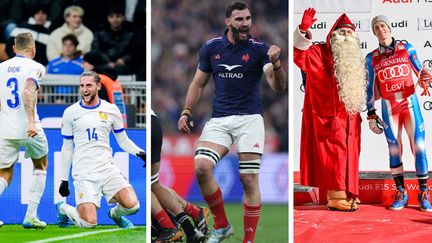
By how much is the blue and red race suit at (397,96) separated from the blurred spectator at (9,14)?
13.0ft

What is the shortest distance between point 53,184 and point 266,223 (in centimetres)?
193

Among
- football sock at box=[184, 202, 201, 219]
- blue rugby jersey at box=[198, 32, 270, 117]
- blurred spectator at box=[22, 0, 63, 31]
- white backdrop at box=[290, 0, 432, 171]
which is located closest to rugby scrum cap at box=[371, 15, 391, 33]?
white backdrop at box=[290, 0, 432, 171]

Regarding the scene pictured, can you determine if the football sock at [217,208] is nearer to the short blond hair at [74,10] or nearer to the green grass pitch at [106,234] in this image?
the green grass pitch at [106,234]

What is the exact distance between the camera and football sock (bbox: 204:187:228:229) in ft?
26.4

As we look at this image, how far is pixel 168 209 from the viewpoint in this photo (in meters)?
8.18

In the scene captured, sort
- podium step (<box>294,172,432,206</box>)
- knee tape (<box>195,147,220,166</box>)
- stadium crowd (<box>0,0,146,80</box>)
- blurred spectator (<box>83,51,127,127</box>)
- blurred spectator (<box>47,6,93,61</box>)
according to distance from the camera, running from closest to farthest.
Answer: knee tape (<box>195,147,220,166</box>), podium step (<box>294,172,432,206</box>), blurred spectator (<box>83,51,127,127</box>), stadium crowd (<box>0,0,146,80</box>), blurred spectator (<box>47,6,93,61</box>)

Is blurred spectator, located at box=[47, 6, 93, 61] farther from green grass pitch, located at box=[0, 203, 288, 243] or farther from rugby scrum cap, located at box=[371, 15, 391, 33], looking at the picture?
rugby scrum cap, located at box=[371, 15, 391, 33]

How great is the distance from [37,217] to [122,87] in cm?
142

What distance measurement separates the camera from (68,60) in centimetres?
998

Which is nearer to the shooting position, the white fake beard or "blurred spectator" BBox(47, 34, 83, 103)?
the white fake beard

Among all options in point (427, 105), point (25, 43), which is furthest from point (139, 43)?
point (427, 105)

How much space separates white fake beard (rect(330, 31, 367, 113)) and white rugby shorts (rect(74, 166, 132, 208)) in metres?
1.89

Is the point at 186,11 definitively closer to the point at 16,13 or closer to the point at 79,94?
the point at 79,94

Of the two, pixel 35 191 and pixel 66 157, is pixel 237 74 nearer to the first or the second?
pixel 66 157
